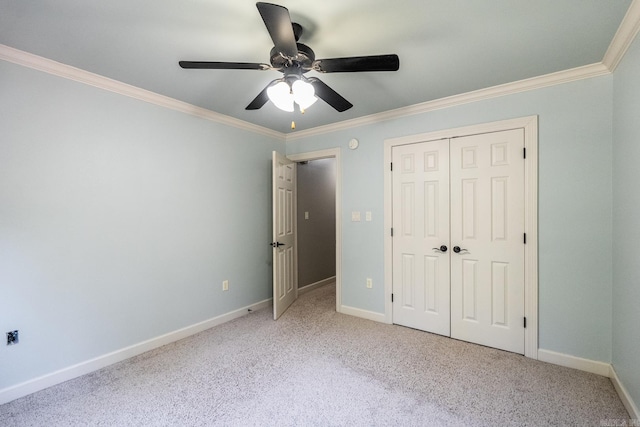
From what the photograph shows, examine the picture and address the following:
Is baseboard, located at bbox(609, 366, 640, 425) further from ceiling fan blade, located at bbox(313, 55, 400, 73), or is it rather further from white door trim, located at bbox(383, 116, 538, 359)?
ceiling fan blade, located at bbox(313, 55, 400, 73)

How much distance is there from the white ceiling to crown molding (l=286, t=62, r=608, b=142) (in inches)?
3.3

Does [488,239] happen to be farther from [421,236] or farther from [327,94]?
[327,94]

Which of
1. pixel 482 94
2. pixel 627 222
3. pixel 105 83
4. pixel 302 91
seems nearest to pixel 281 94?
pixel 302 91

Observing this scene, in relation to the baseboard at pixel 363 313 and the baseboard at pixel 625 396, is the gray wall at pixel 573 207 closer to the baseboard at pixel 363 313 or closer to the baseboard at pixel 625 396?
the baseboard at pixel 625 396

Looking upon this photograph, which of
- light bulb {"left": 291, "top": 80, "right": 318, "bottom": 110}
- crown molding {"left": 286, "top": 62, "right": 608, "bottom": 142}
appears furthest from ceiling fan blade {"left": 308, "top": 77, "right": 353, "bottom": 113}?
crown molding {"left": 286, "top": 62, "right": 608, "bottom": 142}

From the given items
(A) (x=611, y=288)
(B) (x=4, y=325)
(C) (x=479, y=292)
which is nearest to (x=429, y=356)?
(C) (x=479, y=292)

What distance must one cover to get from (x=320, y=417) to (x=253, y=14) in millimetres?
2389

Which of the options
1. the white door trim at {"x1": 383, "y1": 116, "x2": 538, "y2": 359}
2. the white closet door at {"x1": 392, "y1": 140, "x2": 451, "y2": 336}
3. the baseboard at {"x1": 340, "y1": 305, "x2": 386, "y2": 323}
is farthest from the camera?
the baseboard at {"x1": 340, "y1": 305, "x2": 386, "y2": 323}

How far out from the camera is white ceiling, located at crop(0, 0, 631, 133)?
153 centimetres

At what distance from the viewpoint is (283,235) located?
356 centimetres

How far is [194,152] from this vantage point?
9.73 ft

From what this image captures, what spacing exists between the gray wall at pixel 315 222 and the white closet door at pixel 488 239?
88.5 inches

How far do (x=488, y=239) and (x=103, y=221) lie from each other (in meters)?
3.33

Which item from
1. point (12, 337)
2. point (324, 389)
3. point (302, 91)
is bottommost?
point (324, 389)
